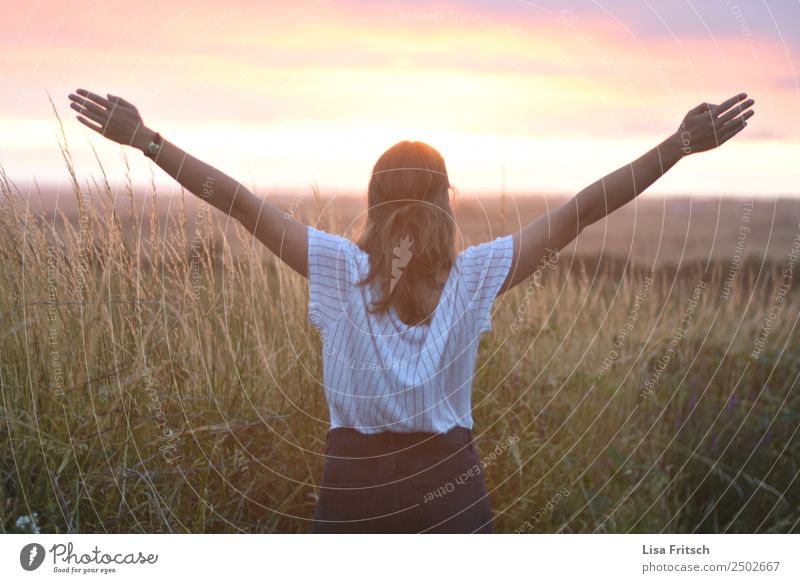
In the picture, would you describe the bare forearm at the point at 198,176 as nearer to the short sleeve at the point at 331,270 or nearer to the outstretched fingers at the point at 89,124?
the outstretched fingers at the point at 89,124

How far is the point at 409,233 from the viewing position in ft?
8.44

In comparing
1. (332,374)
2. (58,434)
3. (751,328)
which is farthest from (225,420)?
(751,328)

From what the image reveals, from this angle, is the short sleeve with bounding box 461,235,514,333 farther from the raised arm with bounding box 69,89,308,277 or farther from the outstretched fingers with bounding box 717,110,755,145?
the outstretched fingers with bounding box 717,110,755,145

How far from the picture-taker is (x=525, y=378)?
402cm

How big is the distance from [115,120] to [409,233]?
3.02 feet

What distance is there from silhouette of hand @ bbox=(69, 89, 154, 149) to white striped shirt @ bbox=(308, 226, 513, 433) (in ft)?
1.88

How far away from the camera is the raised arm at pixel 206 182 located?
2.63 meters

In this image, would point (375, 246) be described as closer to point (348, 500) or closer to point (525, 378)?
point (348, 500)

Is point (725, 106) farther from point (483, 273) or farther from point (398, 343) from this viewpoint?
point (398, 343)

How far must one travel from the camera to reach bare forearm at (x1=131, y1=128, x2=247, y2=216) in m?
2.62

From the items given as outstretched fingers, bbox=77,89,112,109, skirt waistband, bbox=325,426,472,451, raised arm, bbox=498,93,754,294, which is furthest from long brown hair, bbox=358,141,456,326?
outstretched fingers, bbox=77,89,112,109
